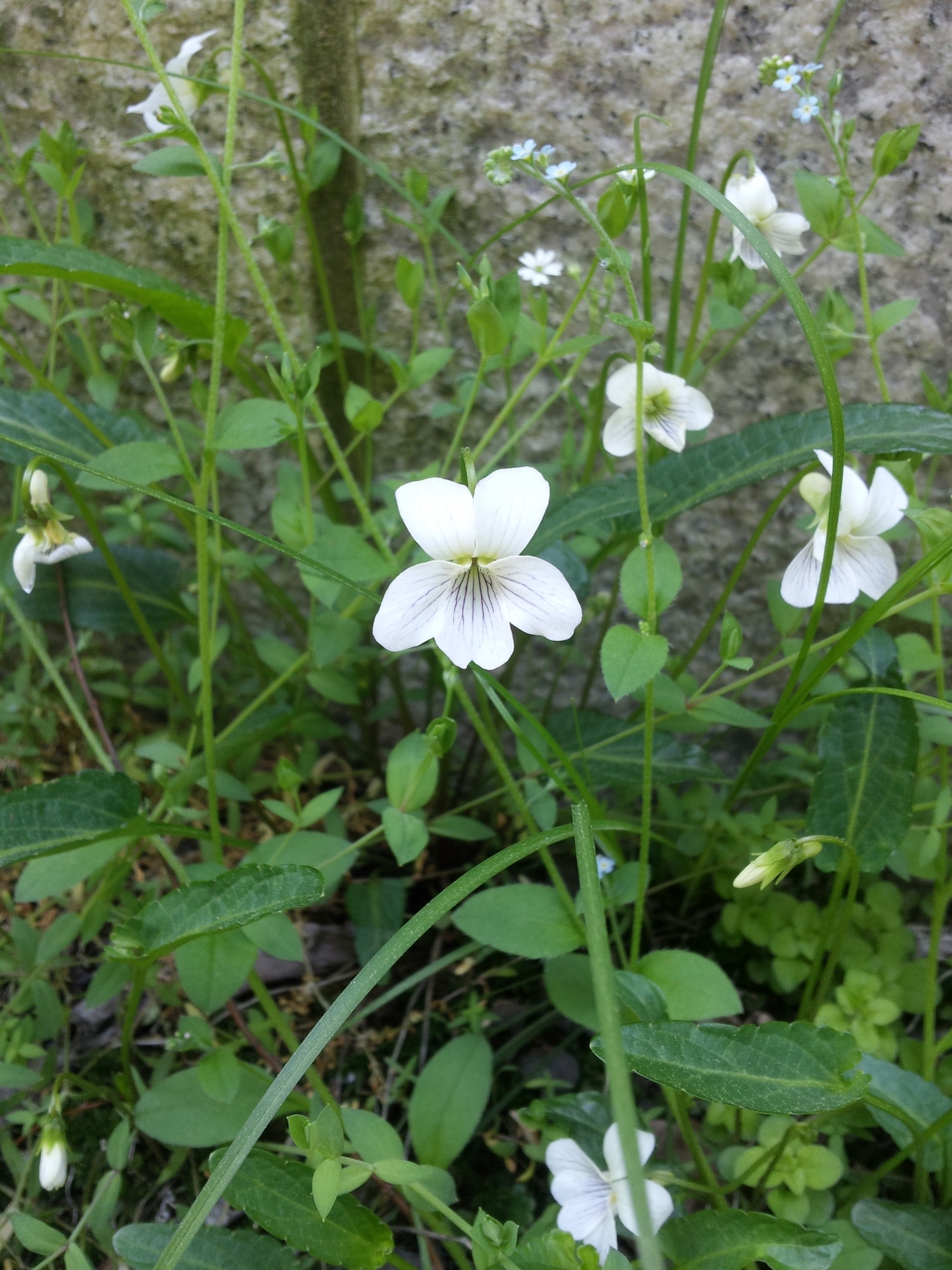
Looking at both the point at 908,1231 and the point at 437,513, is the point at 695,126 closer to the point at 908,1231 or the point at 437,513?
the point at 437,513

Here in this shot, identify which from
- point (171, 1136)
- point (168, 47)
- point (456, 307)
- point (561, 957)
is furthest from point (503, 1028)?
point (168, 47)

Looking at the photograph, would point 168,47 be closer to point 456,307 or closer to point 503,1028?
point 456,307

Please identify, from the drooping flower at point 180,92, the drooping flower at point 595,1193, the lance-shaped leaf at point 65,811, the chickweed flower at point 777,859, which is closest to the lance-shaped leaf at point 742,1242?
the drooping flower at point 595,1193

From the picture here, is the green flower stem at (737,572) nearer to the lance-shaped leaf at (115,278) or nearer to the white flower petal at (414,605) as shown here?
the white flower petal at (414,605)

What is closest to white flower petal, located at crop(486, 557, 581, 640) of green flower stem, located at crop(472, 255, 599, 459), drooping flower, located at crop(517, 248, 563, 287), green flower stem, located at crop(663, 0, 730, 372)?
green flower stem, located at crop(472, 255, 599, 459)

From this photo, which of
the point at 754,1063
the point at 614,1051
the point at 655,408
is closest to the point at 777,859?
the point at 754,1063

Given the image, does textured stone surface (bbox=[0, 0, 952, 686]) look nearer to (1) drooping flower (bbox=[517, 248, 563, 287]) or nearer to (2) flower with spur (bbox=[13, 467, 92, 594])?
(1) drooping flower (bbox=[517, 248, 563, 287])
